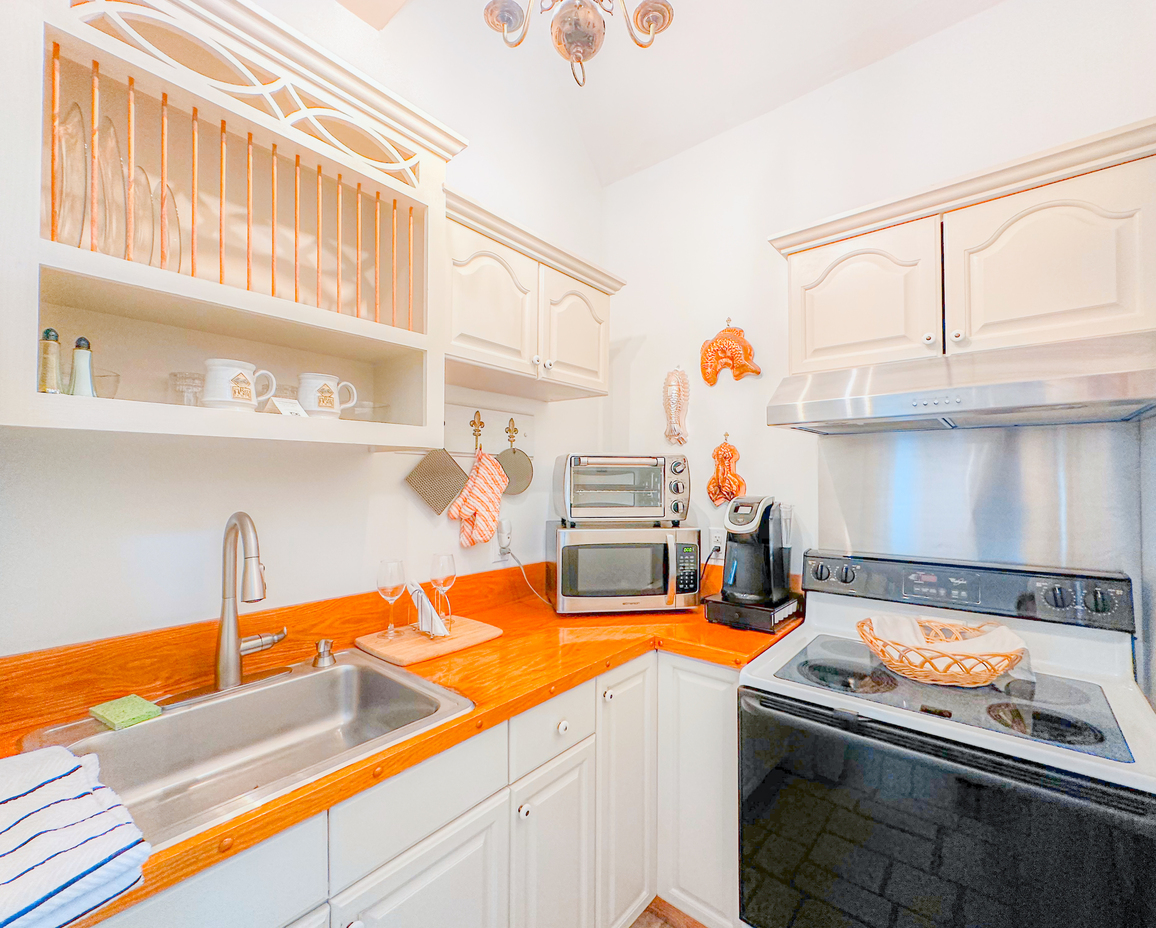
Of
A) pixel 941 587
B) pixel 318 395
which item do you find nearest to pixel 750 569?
pixel 941 587

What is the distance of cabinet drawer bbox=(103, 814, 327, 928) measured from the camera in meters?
0.67

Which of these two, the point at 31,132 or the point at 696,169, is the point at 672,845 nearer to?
the point at 31,132

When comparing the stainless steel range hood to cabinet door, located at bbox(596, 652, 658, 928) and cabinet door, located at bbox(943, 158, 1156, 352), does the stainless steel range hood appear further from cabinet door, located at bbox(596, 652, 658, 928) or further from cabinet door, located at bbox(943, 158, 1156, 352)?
cabinet door, located at bbox(596, 652, 658, 928)

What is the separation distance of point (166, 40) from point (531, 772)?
67.0 inches

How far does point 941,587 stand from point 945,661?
0.33 metres

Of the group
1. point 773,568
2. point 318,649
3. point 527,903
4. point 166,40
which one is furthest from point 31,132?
point 773,568

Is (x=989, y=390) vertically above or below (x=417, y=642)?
above

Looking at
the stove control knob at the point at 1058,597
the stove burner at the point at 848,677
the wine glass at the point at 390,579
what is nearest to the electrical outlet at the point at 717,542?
the stove burner at the point at 848,677

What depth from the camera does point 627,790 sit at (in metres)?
1.49

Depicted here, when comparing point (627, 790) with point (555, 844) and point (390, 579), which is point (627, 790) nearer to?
point (555, 844)

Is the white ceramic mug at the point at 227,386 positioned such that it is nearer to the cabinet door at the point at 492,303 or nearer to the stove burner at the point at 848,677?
the cabinet door at the point at 492,303

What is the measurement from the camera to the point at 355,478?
155 cm

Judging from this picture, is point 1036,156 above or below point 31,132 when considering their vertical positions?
above

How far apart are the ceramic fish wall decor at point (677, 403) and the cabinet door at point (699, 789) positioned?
967 millimetres
